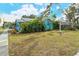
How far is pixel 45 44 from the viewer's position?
172 centimetres

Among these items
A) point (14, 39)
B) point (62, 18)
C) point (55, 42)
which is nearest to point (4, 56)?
point (14, 39)

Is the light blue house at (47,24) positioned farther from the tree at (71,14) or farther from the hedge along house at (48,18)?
the tree at (71,14)

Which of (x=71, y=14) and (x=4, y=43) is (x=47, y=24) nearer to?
(x=71, y=14)

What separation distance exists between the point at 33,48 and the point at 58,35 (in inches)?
8.6

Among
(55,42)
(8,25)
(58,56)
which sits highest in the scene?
(8,25)

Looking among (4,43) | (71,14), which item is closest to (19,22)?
(4,43)

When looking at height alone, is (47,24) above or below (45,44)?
above

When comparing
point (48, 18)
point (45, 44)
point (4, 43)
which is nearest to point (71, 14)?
point (48, 18)

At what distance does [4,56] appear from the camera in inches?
67.7

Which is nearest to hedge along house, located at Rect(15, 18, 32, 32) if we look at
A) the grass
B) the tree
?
the grass

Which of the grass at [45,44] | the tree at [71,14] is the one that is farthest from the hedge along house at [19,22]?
the tree at [71,14]

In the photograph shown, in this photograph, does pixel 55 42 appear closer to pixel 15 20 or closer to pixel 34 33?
pixel 34 33

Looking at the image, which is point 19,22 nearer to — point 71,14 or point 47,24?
point 47,24

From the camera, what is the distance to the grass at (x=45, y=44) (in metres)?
1.71
